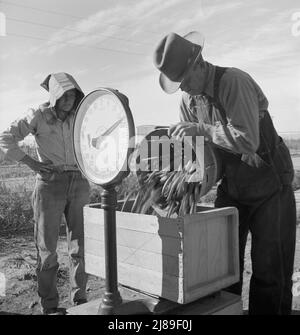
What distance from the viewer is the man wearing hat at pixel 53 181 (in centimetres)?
345

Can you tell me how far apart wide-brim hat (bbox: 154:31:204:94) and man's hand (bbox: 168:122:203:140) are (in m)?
0.28

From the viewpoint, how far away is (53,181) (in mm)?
3490

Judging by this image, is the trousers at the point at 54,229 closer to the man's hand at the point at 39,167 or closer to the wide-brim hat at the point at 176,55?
the man's hand at the point at 39,167

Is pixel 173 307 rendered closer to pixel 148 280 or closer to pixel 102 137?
pixel 148 280

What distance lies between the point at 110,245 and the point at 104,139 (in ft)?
1.78

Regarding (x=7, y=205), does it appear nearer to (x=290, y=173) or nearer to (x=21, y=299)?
(x=21, y=299)

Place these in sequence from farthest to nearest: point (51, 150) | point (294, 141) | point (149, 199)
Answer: point (294, 141)
point (51, 150)
point (149, 199)

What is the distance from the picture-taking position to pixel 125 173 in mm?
2078

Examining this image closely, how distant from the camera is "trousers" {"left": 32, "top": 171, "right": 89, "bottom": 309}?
345cm

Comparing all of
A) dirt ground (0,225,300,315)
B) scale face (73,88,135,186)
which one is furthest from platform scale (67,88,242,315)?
dirt ground (0,225,300,315)

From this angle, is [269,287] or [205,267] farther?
[269,287]

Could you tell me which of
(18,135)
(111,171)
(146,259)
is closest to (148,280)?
(146,259)
